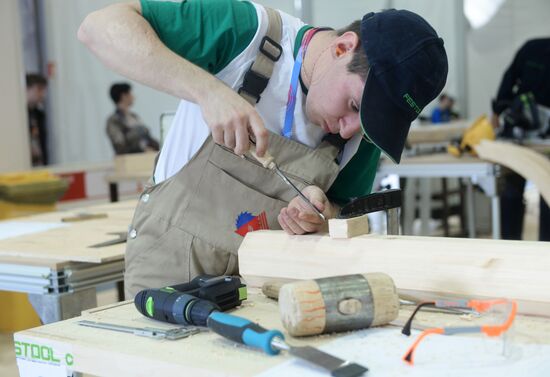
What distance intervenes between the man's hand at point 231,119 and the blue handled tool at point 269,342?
390 millimetres

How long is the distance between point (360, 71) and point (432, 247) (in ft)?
1.37

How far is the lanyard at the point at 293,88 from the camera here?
180 centimetres

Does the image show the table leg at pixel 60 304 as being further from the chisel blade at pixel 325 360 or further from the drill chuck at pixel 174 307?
the chisel blade at pixel 325 360

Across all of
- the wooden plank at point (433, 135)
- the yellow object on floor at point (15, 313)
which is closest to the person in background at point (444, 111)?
the wooden plank at point (433, 135)

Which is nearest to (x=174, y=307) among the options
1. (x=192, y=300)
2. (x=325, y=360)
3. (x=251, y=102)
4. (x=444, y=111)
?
(x=192, y=300)

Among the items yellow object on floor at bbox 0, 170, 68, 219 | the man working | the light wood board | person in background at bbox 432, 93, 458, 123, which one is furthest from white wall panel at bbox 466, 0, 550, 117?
the man working

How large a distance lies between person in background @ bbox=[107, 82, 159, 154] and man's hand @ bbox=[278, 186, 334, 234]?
18.5ft

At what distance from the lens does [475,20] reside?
1125cm

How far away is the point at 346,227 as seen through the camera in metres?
1.61

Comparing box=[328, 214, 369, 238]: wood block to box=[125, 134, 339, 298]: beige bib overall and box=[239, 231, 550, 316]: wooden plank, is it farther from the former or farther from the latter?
box=[125, 134, 339, 298]: beige bib overall

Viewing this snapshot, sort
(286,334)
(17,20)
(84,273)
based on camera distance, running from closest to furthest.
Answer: (286,334) → (84,273) → (17,20)

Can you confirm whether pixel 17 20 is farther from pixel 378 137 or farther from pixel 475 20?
pixel 475 20

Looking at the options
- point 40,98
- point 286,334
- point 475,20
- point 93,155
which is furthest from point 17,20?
point 475,20

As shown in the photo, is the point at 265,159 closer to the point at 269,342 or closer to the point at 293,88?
the point at 293,88
